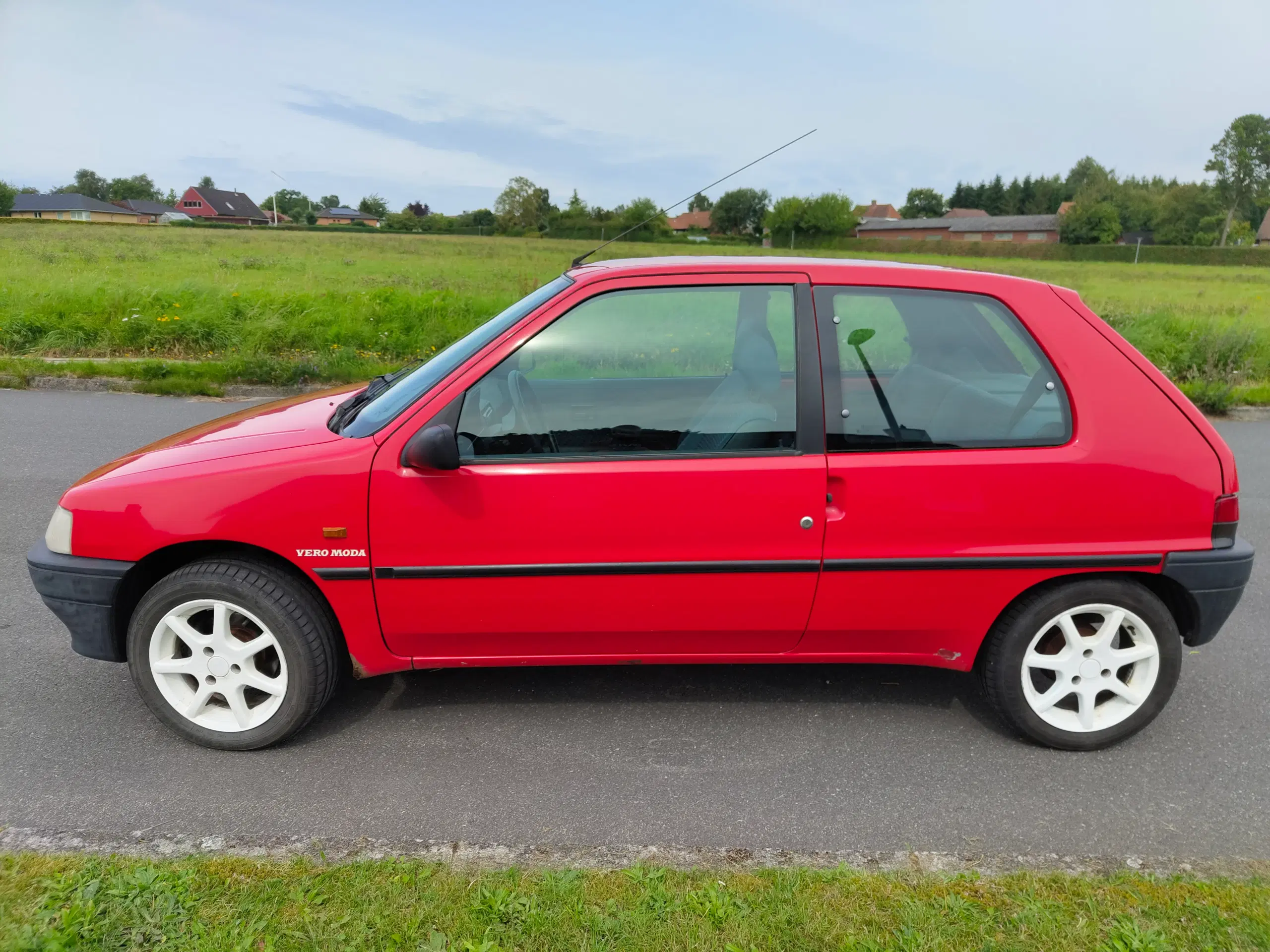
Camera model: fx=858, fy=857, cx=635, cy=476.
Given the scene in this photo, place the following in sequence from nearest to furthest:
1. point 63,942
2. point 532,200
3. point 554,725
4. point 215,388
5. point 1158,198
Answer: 1. point 63,942
2. point 554,725
3. point 215,388
4. point 532,200
5. point 1158,198

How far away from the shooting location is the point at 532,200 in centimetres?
6994

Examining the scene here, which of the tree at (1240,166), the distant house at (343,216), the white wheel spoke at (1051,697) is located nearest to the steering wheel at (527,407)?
the white wheel spoke at (1051,697)

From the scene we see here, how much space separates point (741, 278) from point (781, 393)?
1.40 ft

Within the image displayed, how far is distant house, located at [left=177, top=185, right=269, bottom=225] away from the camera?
118 meters

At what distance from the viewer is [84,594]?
2.90 metres

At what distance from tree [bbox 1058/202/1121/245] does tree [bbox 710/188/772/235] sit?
117ft

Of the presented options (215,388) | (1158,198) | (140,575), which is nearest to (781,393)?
(140,575)

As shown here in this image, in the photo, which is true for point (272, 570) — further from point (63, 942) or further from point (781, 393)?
point (781, 393)

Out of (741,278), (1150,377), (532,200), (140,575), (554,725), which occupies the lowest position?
(554,725)

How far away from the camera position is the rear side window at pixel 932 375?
9.45 ft

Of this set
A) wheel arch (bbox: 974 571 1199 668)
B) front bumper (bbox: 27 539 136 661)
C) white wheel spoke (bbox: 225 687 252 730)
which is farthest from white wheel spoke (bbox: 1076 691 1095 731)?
front bumper (bbox: 27 539 136 661)

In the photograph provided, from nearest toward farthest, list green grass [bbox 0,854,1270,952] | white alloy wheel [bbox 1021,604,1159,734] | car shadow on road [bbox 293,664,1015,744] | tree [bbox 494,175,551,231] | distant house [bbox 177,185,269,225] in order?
green grass [bbox 0,854,1270,952]
white alloy wheel [bbox 1021,604,1159,734]
car shadow on road [bbox 293,664,1015,744]
tree [bbox 494,175,551,231]
distant house [bbox 177,185,269,225]

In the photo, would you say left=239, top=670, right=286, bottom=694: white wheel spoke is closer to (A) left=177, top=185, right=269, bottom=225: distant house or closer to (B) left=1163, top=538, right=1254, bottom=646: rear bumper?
(B) left=1163, top=538, right=1254, bottom=646: rear bumper

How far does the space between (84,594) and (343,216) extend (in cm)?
14059
